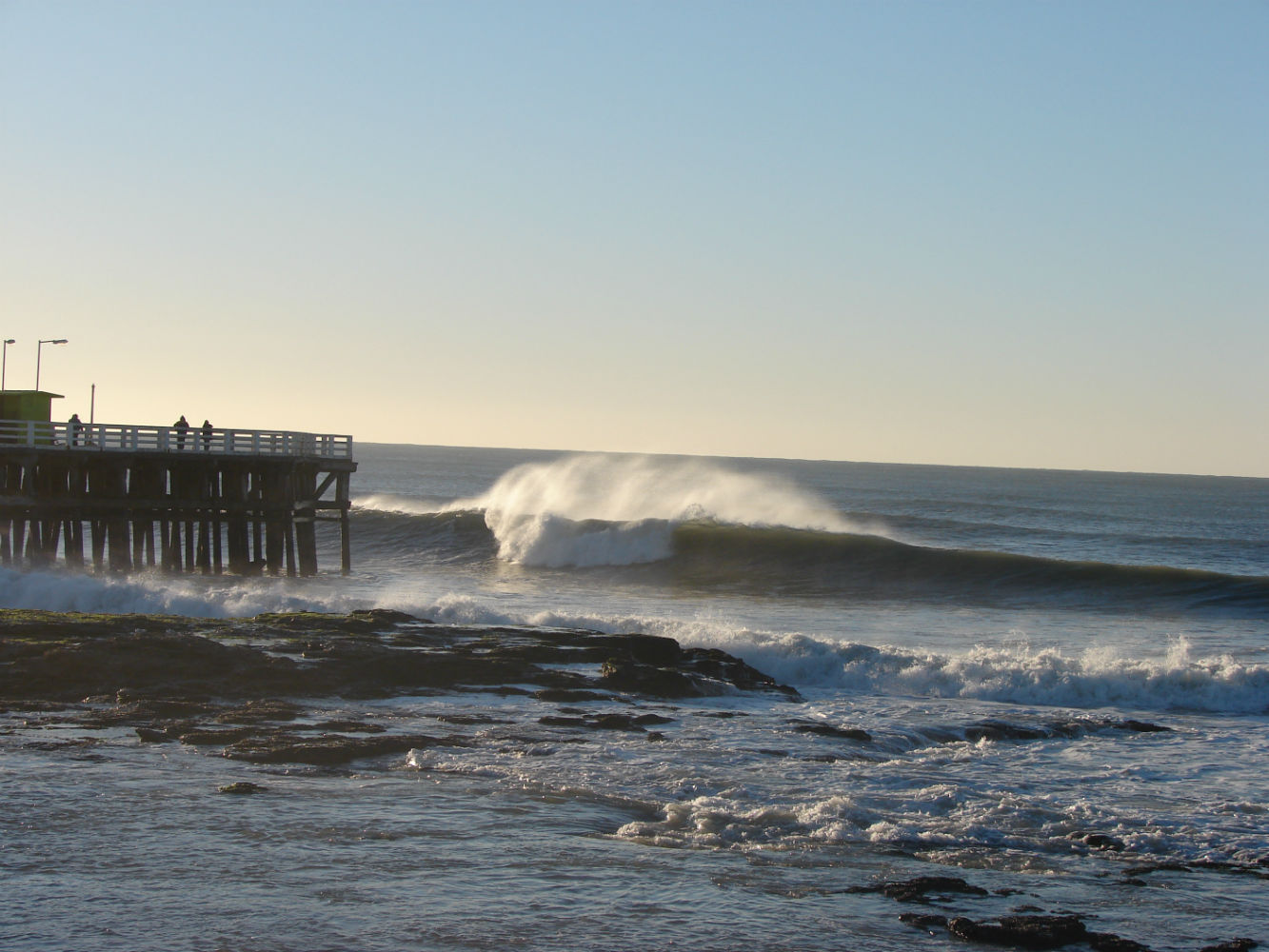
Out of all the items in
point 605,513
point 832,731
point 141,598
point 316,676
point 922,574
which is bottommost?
point 832,731

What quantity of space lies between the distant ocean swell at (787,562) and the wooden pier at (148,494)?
10395 mm

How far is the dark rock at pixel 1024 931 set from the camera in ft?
28.3

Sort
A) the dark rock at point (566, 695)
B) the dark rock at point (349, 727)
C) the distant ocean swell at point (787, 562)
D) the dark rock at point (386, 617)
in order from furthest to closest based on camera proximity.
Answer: the distant ocean swell at point (787, 562)
the dark rock at point (386, 617)
the dark rock at point (566, 695)
the dark rock at point (349, 727)

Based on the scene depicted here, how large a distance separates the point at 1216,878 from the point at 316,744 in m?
8.98

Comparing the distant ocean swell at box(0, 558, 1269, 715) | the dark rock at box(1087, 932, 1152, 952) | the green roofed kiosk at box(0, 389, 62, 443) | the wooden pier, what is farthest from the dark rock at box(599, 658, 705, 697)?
the green roofed kiosk at box(0, 389, 62, 443)

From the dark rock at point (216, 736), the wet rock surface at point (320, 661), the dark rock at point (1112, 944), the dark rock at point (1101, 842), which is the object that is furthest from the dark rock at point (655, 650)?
the dark rock at point (1112, 944)

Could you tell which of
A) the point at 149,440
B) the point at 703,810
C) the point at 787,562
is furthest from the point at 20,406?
the point at 703,810

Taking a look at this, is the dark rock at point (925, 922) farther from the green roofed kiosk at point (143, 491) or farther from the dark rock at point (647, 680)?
the green roofed kiosk at point (143, 491)

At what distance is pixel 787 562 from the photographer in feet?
138

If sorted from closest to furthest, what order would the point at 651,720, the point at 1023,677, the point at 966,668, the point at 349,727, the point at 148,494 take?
the point at 349,727 < the point at 651,720 < the point at 1023,677 < the point at 966,668 < the point at 148,494

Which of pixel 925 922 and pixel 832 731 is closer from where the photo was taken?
pixel 925 922

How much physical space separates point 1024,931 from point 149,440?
29.8 meters

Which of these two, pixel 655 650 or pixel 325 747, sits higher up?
pixel 655 650

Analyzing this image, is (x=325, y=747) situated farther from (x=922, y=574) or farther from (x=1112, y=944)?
(x=922, y=574)
